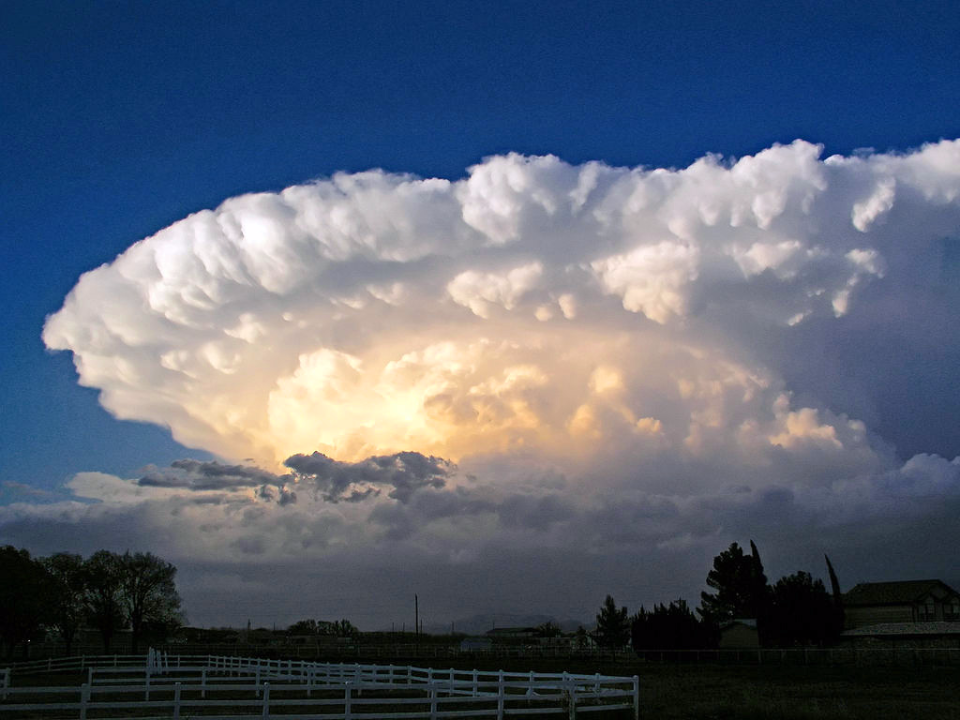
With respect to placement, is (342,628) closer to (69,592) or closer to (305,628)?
(305,628)

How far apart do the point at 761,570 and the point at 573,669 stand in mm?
51293

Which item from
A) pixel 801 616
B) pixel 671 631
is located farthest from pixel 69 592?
pixel 801 616

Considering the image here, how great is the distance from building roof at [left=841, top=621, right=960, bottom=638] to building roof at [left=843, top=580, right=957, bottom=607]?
12.9 ft

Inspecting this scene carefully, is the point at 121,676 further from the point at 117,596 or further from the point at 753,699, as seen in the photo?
the point at 117,596

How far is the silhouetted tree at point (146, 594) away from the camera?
93.9 m

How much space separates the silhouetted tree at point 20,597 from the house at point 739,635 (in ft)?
200

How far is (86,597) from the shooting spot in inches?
3553

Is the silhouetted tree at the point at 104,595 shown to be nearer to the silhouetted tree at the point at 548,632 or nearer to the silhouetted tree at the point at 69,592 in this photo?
the silhouetted tree at the point at 69,592

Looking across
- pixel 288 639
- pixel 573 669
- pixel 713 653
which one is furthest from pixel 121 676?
pixel 288 639

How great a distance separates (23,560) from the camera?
77.5 meters

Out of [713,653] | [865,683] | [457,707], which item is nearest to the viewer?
[457,707]

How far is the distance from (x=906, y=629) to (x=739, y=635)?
18391 millimetres

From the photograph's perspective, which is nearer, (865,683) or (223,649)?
(865,683)

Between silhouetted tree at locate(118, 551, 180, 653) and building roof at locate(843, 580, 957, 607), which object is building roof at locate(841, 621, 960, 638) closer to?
building roof at locate(843, 580, 957, 607)
